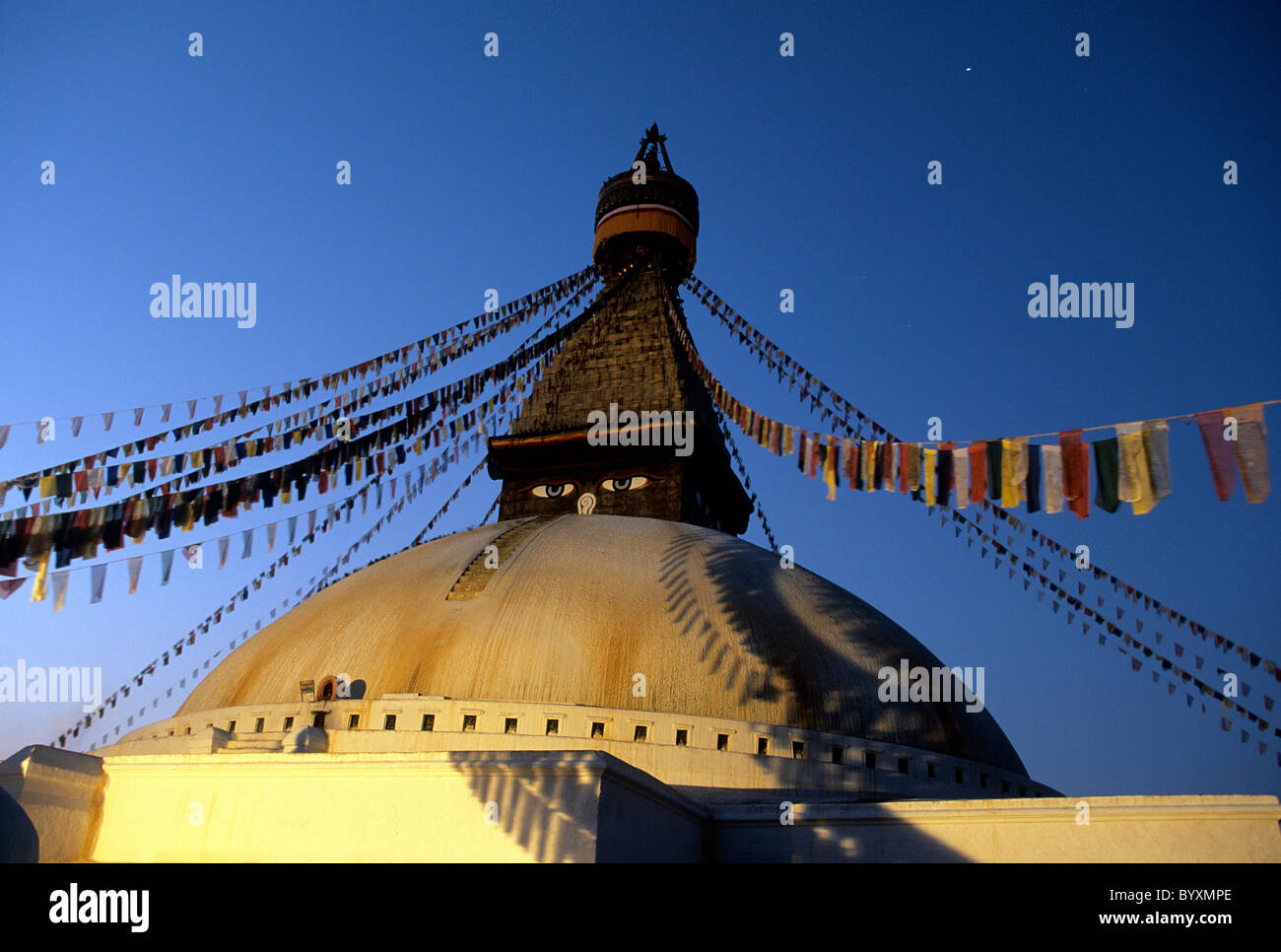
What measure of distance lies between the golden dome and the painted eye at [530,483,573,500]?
497 centimetres

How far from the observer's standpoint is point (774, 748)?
37.6ft

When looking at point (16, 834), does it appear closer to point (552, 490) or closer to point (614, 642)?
point (614, 642)

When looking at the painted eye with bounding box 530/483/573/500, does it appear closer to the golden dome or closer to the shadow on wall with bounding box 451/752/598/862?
the golden dome

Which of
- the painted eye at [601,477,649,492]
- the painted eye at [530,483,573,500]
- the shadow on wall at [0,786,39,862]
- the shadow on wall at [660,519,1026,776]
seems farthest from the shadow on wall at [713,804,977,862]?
the painted eye at [530,483,573,500]

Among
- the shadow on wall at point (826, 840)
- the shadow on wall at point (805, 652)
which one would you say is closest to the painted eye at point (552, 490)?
the shadow on wall at point (805, 652)

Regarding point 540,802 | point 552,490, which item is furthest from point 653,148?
point 540,802

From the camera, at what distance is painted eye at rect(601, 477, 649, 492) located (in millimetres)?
19000

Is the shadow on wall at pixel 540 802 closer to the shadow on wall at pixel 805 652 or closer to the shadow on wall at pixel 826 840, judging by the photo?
the shadow on wall at pixel 826 840
